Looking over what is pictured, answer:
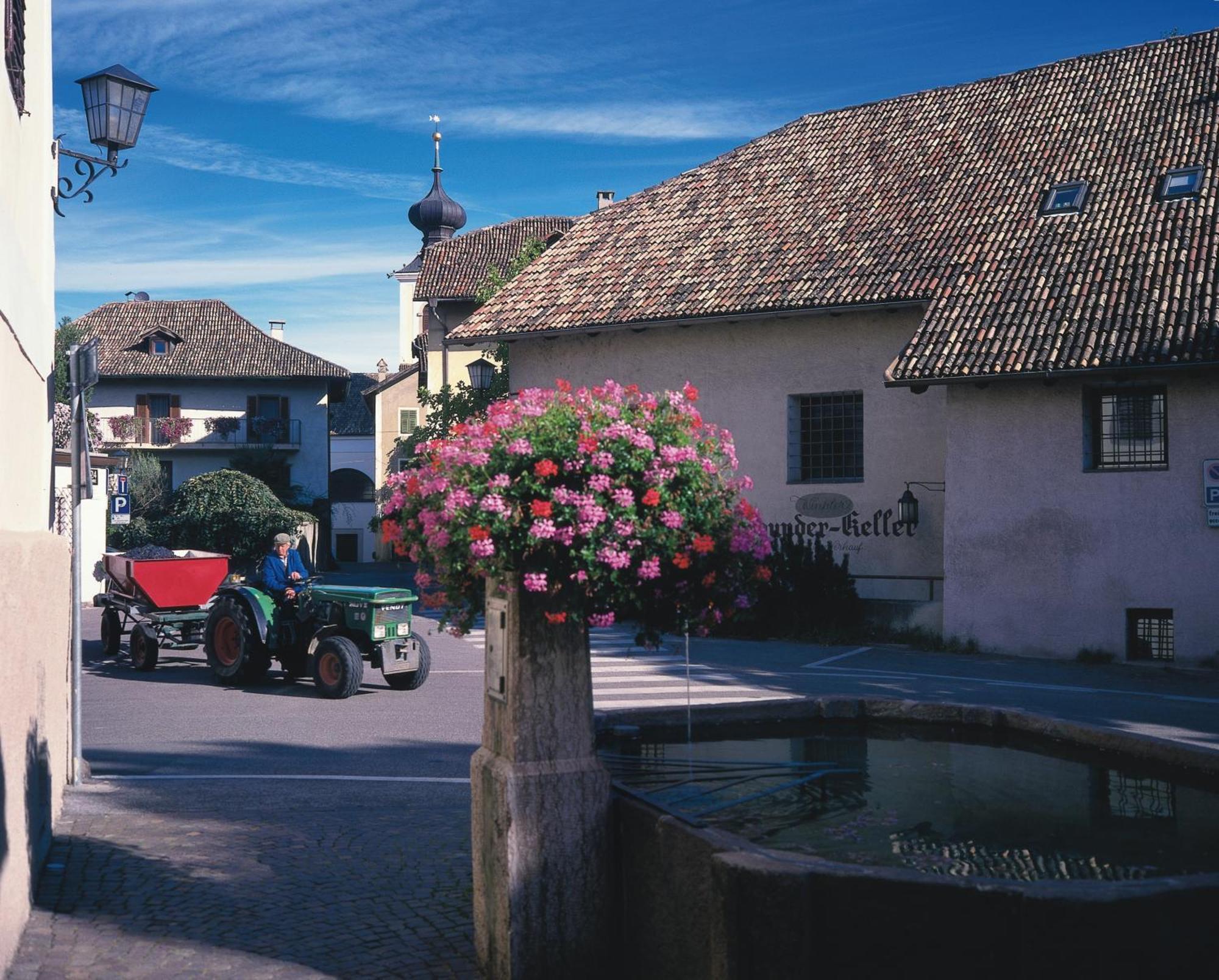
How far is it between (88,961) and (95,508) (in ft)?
96.7

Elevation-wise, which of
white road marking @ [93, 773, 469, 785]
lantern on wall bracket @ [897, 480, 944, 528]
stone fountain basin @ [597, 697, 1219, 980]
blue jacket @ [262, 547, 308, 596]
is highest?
lantern on wall bracket @ [897, 480, 944, 528]

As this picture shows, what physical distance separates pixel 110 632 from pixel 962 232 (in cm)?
1452

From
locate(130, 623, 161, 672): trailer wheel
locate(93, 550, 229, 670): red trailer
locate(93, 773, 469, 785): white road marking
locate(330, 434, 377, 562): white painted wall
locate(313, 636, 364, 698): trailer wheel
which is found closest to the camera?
locate(93, 773, 469, 785): white road marking

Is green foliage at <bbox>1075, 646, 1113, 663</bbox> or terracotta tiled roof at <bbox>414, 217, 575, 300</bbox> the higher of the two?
terracotta tiled roof at <bbox>414, 217, 575, 300</bbox>

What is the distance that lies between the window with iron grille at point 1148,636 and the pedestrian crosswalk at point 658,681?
5871 millimetres

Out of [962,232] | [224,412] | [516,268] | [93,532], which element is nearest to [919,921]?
[962,232]

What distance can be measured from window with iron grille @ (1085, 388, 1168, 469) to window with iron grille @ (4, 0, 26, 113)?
15.2m

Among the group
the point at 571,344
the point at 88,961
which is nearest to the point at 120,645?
the point at 571,344

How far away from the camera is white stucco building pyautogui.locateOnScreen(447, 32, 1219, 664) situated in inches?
723

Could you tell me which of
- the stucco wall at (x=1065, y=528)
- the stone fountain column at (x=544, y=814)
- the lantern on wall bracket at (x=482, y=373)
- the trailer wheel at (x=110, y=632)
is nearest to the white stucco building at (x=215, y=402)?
the lantern on wall bracket at (x=482, y=373)

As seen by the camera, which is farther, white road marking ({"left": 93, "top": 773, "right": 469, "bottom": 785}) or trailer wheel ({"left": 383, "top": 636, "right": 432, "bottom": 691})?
trailer wheel ({"left": 383, "top": 636, "right": 432, "bottom": 691})

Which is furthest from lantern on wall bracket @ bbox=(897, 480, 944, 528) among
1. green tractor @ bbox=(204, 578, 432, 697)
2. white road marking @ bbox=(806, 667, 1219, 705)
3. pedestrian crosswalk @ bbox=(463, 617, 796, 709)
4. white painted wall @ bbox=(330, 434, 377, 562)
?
white painted wall @ bbox=(330, 434, 377, 562)

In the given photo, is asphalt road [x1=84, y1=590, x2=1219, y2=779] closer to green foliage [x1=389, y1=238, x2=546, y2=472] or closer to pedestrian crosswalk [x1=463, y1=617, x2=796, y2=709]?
pedestrian crosswalk [x1=463, y1=617, x2=796, y2=709]

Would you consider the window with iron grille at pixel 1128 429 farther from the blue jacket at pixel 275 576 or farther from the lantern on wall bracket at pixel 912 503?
the blue jacket at pixel 275 576
